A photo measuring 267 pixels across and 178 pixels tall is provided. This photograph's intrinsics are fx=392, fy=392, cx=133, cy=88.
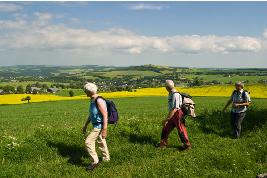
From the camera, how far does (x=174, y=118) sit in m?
12.2

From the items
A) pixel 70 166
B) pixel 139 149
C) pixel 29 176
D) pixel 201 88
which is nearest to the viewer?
pixel 29 176

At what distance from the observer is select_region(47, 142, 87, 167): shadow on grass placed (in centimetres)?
1124

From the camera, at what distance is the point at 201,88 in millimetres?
72438

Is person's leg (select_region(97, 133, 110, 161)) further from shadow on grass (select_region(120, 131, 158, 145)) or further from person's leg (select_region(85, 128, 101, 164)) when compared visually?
shadow on grass (select_region(120, 131, 158, 145))

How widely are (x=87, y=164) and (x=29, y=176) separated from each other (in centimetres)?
171

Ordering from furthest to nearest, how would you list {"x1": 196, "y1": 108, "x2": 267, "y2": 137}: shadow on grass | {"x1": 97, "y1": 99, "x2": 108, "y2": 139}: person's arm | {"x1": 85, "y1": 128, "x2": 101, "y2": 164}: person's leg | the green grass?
{"x1": 196, "y1": 108, "x2": 267, "y2": 137}: shadow on grass → {"x1": 85, "y1": 128, "x2": 101, "y2": 164}: person's leg → {"x1": 97, "y1": 99, "x2": 108, "y2": 139}: person's arm → the green grass

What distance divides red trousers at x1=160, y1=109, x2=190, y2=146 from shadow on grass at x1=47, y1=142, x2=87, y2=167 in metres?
2.53

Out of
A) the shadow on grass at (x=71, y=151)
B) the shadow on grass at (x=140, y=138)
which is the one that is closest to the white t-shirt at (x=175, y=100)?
the shadow on grass at (x=140, y=138)

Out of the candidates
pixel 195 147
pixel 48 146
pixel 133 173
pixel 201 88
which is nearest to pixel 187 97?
pixel 195 147

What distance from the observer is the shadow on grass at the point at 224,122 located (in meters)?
14.8

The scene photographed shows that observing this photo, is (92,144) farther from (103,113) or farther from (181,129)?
(181,129)

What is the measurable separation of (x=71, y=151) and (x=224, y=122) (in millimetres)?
6806

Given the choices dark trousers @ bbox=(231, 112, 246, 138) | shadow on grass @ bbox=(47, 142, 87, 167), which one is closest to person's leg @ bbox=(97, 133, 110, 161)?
shadow on grass @ bbox=(47, 142, 87, 167)

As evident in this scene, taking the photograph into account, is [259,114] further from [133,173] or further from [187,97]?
[133,173]
